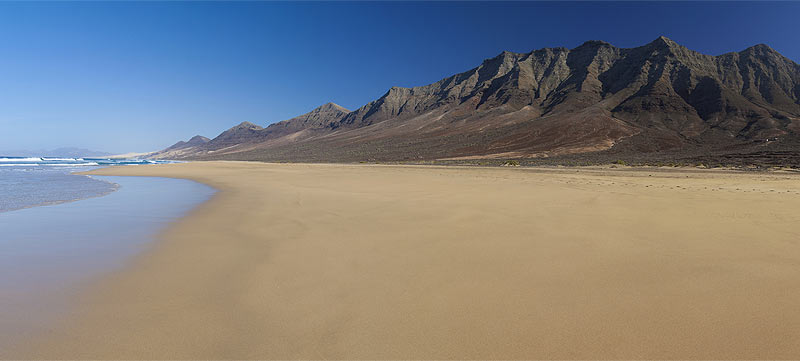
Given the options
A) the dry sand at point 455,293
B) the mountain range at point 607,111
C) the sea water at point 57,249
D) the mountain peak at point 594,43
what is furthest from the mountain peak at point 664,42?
the sea water at point 57,249

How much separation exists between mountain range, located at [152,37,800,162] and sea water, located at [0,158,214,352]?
64.9 metres

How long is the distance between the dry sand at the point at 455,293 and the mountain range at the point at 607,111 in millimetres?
59627

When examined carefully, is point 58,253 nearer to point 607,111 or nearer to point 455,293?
point 455,293

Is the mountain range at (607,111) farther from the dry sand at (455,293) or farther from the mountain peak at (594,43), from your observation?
the dry sand at (455,293)

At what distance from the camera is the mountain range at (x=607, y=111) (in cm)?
7469

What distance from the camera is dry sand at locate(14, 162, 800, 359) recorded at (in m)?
2.85

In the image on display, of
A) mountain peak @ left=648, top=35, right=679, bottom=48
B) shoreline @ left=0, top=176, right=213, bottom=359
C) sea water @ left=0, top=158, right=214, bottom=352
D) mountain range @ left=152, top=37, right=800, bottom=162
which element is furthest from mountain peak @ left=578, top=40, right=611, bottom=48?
shoreline @ left=0, top=176, right=213, bottom=359

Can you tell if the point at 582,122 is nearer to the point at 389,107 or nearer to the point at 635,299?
the point at 635,299

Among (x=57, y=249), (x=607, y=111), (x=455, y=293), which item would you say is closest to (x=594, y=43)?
(x=607, y=111)

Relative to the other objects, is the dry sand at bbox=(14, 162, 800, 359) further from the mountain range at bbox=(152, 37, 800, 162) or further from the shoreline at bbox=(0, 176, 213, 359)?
the mountain range at bbox=(152, 37, 800, 162)

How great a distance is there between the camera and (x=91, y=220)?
328 inches

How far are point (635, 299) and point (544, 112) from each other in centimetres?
12499

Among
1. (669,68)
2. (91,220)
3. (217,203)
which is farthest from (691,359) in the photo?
(669,68)

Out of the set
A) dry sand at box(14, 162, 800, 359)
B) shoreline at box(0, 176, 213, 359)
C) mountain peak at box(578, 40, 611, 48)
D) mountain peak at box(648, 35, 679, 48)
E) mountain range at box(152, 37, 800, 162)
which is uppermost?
mountain peak at box(578, 40, 611, 48)
